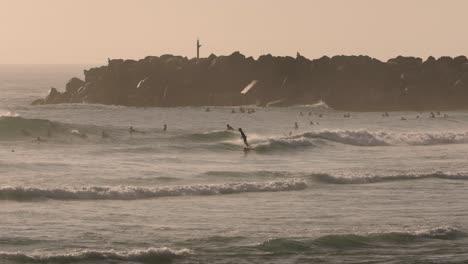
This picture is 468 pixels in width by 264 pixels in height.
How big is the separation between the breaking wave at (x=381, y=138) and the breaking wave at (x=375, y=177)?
69.0ft

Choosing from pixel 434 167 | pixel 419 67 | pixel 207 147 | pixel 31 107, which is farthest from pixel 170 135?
pixel 419 67

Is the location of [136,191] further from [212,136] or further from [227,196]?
[212,136]

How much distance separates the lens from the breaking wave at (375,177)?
4712cm

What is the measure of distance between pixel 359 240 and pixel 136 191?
1297 centimetres

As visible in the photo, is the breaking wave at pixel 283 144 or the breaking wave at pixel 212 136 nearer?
the breaking wave at pixel 283 144

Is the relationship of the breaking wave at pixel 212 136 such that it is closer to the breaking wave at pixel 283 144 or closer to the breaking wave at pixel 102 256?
the breaking wave at pixel 283 144

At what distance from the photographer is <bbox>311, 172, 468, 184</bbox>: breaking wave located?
47.1 m

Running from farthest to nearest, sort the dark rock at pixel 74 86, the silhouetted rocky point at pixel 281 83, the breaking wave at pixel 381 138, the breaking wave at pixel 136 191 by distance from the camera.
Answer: the dark rock at pixel 74 86 → the silhouetted rocky point at pixel 281 83 → the breaking wave at pixel 381 138 → the breaking wave at pixel 136 191

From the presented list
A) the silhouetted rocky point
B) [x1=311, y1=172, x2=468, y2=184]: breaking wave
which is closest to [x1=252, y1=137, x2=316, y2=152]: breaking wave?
[x1=311, y1=172, x2=468, y2=184]: breaking wave

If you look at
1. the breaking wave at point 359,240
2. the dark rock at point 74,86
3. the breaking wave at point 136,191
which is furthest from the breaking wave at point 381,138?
the dark rock at point 74,86

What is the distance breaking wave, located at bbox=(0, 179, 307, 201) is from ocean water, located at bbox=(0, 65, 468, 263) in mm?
71

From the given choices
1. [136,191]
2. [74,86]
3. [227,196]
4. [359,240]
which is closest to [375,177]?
[227,196]

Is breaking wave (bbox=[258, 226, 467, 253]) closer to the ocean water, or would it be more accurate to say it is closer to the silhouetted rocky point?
the ocean water

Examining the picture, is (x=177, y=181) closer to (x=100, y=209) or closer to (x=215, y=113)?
(x=100, y=209)
